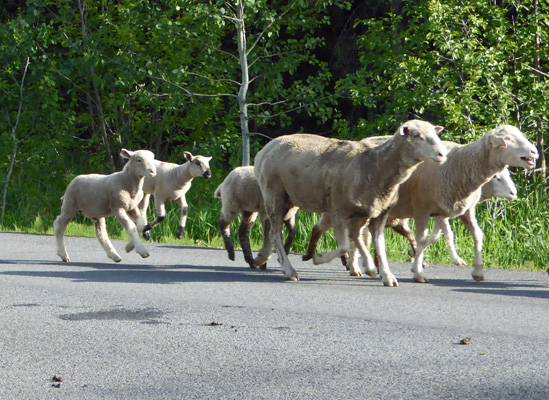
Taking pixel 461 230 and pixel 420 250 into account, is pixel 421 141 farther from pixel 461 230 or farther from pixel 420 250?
pixel 461 230

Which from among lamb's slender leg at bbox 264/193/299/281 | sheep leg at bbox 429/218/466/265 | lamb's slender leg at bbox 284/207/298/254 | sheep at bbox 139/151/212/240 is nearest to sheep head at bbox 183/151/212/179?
sheep at bbox 139/151/212/240

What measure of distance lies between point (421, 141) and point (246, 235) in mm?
2933

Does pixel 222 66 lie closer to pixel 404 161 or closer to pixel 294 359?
pixel 404 161

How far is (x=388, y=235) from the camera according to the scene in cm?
1380

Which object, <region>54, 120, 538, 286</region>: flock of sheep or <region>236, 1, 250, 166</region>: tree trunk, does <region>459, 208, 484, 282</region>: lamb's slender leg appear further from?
<region>236, 1, 250, 166</region>: tree trunk

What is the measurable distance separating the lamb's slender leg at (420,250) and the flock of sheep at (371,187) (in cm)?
1

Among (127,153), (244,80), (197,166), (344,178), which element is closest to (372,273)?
(344,178)

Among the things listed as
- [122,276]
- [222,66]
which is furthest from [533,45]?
[122,276]

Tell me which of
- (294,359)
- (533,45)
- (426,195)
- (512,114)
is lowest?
(294,359)

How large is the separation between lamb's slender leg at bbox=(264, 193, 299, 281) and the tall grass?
287 centimetres

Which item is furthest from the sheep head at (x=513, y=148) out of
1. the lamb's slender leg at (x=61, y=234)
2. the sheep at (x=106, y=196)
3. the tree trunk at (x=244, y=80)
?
the tree trunk at (x=244, y=80)

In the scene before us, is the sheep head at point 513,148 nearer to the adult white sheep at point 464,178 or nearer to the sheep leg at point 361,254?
the adult white sheep at point 464,178

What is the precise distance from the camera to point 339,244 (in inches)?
374

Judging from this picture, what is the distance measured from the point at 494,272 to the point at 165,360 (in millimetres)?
6161
